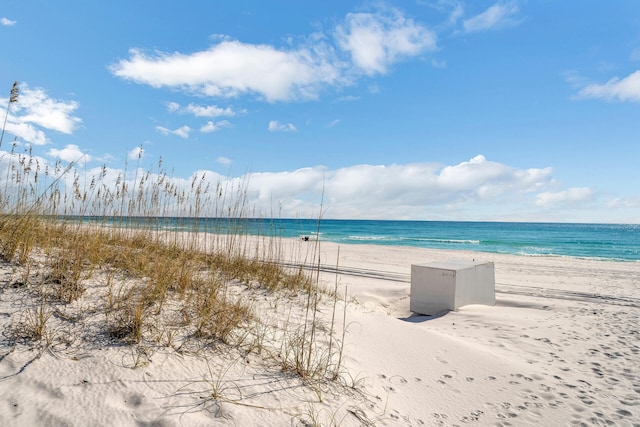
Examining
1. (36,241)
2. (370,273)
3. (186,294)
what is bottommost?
(370,273)

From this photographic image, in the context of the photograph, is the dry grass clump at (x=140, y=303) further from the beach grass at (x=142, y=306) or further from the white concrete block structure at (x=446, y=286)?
the white concrete block structure at (x=446, y=286)

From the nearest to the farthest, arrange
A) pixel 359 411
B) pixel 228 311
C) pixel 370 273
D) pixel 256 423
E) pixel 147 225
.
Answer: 1. pixel 256 423
2. pixel 359 411
3. pixel 228 311
4. pixel 147 225
5. pixel 370 273

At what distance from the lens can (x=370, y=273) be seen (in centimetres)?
938

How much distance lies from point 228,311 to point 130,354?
2.52ft

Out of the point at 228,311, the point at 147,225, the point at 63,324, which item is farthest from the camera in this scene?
the point at 147,225

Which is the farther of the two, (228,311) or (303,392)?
(228,311)

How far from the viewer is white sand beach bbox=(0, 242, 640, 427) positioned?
1.73 meters

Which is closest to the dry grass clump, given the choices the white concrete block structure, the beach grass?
the beach grass

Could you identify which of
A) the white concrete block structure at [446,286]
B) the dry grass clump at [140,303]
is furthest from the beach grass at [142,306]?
the white concrete block structure at [446,286]

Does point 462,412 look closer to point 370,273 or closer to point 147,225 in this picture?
point 147,225

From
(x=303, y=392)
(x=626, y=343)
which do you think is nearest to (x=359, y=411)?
(x=303, y=392)

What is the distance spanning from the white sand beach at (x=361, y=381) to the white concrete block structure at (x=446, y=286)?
2.67 feet

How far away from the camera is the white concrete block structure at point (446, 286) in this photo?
5090 mm

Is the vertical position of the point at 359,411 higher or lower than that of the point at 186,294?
lower
